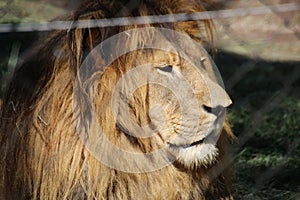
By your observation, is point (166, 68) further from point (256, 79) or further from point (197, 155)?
point (256, 79)

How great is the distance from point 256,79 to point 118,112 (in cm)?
263

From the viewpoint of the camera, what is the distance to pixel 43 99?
2.55m

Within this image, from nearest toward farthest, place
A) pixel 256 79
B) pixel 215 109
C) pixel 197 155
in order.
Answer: pixel 215 109 → pixel 197 155 → pixel 256 79

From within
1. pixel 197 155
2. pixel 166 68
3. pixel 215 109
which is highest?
pixel 166 68

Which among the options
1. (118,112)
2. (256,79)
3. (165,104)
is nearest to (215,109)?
(165,104)

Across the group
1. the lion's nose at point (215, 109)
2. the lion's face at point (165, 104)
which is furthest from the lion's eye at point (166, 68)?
the lion's nose at point (215, 109)

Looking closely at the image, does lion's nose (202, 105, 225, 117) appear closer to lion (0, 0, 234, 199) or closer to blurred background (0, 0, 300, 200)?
lion (0, 0, 234, 199)

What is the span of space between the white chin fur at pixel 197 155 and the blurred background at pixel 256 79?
44cm

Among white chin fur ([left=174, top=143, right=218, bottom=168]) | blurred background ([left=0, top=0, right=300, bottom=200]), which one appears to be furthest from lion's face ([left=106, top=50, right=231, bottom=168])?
blurred background ([left=0, top=0, right=300, bottom=200])

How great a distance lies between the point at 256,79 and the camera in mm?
4996

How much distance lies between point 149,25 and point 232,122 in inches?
68.9

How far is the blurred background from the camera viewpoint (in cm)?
341

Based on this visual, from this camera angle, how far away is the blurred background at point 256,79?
3.41 metres

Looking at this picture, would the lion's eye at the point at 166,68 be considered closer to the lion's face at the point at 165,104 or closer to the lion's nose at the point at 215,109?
the lion's face at the point at 165,104
